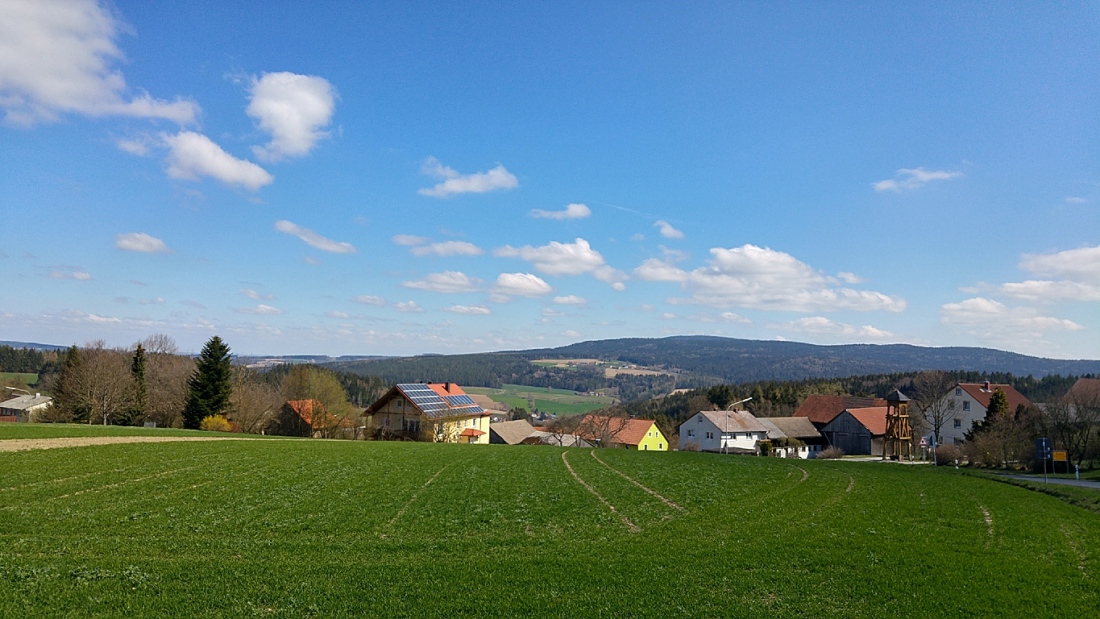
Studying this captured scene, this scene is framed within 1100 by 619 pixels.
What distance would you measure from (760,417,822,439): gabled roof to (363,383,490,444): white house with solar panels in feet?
142

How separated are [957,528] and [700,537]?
747 cm

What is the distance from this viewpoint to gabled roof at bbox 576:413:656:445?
80.6 metres

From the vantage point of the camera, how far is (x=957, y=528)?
16266 mm

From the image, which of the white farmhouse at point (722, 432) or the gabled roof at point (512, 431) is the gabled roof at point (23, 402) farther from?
the white farmhouse at point (722, 432)

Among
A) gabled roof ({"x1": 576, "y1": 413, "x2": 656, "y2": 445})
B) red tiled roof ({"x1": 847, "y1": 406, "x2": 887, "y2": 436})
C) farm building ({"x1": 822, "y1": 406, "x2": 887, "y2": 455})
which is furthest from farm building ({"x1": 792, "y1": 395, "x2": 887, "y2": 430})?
gabled roof ({"x1": 576, "y1": 413, "x2": 656, "y2": 445})

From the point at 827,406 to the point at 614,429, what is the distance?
34.6 meters

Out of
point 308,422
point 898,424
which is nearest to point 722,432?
point 898,424

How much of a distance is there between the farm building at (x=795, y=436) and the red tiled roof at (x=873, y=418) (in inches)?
260

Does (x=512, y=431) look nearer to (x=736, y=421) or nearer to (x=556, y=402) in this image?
(x=736, y=421)

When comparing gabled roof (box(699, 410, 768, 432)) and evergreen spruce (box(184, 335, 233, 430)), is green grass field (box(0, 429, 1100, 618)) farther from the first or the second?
gabled roof (box(699, 410, 768, 432))

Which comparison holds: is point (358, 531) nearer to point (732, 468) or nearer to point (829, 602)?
point (829, 602)

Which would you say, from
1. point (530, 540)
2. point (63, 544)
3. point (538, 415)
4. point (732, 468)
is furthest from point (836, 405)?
point (63, 544)

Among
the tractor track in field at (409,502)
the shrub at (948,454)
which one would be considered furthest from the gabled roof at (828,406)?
the tractor track in field at (409,502)

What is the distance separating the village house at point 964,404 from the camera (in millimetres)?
72562
